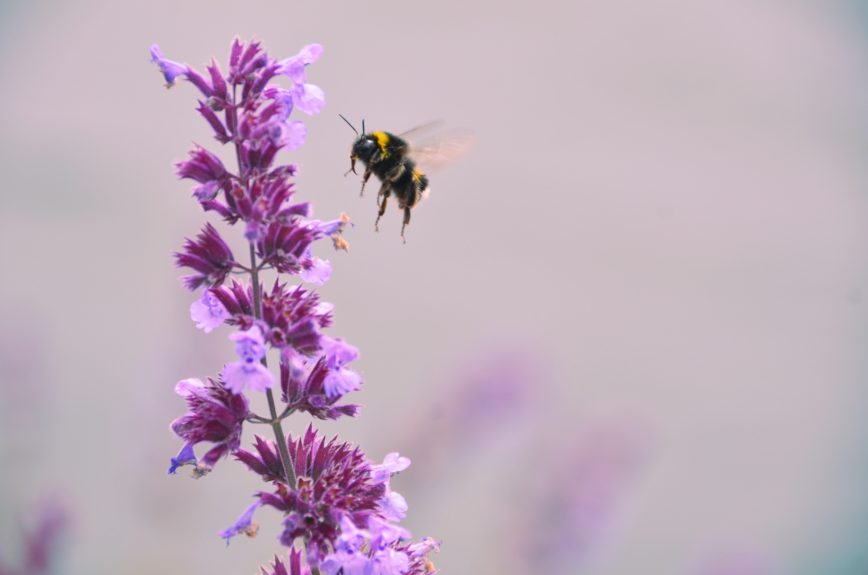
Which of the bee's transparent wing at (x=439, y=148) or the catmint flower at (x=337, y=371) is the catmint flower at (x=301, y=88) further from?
the bee's transparent wing at (x=439, y=148)

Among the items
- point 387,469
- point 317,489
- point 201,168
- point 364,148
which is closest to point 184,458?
point 317,489

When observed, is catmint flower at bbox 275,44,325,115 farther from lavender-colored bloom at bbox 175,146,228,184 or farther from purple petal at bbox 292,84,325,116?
lavender-colored bloom at bbox 175,146,228,184

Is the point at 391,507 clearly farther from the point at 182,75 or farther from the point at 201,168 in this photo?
the point at 182,75

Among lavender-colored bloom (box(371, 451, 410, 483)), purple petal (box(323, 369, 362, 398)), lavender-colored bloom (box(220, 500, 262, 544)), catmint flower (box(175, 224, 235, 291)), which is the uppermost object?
catmint flower (box(175, 224, 235, 291))

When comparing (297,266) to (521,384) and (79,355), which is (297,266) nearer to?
(521,384)

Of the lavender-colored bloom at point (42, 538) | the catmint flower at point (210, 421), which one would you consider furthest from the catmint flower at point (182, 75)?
the lavender-colored bloom at point (42, 538)

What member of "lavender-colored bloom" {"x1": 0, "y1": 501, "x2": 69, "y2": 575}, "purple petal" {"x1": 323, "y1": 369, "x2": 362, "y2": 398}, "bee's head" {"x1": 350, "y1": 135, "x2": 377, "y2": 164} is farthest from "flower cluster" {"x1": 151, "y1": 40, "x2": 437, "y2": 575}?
"lavender-colored bloom" {"x1": 0, "y1": 501, "x2": 69, "y2": 575}

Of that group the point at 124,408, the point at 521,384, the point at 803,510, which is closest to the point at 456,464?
the point at 521,384
